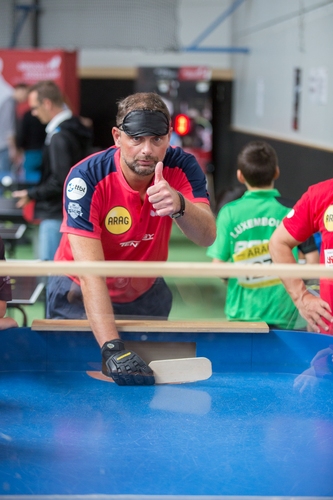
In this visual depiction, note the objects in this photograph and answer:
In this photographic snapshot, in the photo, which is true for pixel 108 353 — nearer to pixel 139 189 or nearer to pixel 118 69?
pixel 139 189

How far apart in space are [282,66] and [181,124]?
2.28 meters

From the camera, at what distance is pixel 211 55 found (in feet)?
36.5

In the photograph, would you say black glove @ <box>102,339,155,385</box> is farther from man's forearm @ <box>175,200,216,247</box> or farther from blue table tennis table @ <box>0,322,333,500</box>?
man's forearm @ <box>175,200,216,247</box>

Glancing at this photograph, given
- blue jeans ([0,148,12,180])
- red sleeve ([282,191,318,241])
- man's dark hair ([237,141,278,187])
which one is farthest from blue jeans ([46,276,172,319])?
blue jeans ([0,148,12,180])

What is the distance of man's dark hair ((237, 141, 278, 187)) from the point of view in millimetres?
3111

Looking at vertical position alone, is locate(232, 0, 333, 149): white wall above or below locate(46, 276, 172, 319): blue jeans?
above

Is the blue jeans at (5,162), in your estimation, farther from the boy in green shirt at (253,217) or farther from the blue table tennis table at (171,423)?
the blue table tennis table at (171,423)

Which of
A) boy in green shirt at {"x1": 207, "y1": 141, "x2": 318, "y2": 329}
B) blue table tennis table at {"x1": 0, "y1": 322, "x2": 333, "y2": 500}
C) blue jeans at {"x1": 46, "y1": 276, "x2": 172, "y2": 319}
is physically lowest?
blue table tennis table at {"x1": 0, "y1": 322, "x2": 333, "y2": 500}

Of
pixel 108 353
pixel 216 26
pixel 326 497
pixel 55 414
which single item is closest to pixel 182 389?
pixel 108 353

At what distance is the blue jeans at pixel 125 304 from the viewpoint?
6.63 feet

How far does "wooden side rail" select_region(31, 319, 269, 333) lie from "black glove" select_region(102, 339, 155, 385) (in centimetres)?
11

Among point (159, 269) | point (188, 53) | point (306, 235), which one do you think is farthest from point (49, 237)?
point (188, 53)

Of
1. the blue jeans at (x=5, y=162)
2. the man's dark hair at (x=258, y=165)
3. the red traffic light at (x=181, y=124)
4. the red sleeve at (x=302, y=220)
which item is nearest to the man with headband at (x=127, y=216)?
the red sleeve at (x=302, y=220)

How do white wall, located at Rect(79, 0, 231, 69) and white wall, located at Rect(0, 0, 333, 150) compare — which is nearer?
white wall, located at Rect(0, 0, 333, 150)
